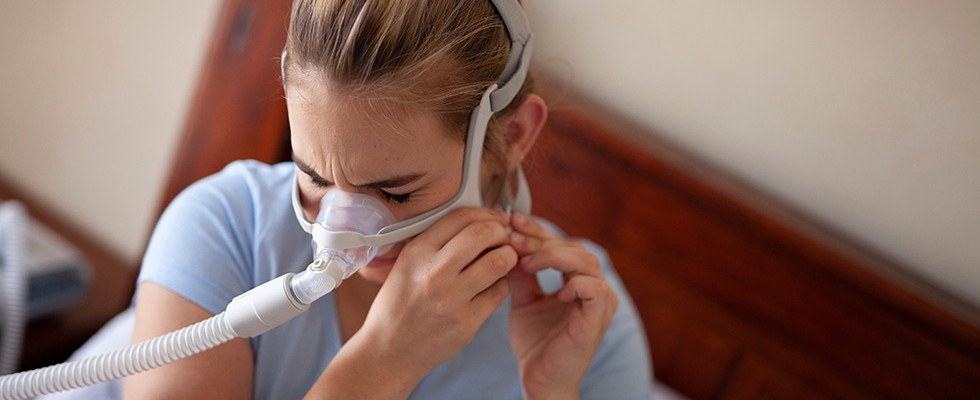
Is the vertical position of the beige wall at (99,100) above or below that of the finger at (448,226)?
below

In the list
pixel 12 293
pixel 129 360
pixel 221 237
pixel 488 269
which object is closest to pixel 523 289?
pixel 488 269

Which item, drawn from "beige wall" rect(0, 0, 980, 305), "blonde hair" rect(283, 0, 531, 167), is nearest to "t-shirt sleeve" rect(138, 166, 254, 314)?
"blonde hair" rect(283, 0, 531, 167)

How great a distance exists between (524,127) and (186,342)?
0.47 m

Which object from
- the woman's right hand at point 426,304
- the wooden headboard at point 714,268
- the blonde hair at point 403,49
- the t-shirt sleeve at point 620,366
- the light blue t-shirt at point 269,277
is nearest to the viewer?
the blonde hair at point 403,49

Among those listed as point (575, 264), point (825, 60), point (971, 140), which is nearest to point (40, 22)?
point (575, 264)

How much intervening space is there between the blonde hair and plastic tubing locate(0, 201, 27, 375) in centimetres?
106

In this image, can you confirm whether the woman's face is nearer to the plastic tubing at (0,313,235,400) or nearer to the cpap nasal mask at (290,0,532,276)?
the cpap nasal mask at (290,0,532,276)

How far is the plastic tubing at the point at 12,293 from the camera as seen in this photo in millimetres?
1583

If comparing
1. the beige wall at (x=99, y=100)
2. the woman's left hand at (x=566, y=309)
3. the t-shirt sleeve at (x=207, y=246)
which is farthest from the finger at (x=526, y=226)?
the beige wall at (x=99, y=100)

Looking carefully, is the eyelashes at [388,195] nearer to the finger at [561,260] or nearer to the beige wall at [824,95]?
the finger at [561,260]

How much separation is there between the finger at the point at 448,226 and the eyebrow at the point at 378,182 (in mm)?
75

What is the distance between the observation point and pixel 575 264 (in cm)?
100

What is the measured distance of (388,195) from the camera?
88 cm

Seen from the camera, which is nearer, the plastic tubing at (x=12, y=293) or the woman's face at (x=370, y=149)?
the woman's face at (x=370, y=149)
